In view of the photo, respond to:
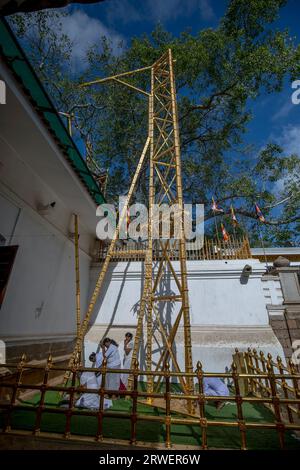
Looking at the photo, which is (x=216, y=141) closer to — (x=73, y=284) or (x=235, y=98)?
(x=235, y=98)

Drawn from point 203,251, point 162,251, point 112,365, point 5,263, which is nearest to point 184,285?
point 162,251

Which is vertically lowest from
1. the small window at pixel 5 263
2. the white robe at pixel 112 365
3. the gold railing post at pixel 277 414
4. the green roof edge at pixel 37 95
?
the gold railing post at pixel 277 414

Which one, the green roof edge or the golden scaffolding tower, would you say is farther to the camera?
the golden scaffolding tower

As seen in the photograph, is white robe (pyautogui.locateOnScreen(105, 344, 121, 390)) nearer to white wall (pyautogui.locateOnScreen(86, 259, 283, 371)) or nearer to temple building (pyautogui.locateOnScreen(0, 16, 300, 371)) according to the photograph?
temple building (pyautogui.locateOnScreen(0, 16, 300, 371))

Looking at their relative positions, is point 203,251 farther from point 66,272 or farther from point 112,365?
point 112,365

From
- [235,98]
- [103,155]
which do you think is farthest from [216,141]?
[103,155]

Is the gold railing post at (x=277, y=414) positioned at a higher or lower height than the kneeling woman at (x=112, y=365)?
lower

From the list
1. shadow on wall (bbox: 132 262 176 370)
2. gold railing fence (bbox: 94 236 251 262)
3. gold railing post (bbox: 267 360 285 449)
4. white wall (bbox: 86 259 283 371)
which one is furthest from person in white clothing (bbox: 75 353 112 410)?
gold railing fence (bbox: 94 236 251 262)

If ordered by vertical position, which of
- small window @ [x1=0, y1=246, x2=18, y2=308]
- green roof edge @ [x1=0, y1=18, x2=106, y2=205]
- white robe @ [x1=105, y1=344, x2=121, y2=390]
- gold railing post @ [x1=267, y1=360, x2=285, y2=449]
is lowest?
gold railing post @ [x1=267, y1=360, x2=285, y2=449]

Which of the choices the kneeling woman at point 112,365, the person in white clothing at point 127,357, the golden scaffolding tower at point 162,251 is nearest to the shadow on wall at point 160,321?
the golden scaffolding tower at point 162,251

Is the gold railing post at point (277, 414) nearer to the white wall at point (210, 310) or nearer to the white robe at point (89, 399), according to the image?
the white robe at point (89, 399)

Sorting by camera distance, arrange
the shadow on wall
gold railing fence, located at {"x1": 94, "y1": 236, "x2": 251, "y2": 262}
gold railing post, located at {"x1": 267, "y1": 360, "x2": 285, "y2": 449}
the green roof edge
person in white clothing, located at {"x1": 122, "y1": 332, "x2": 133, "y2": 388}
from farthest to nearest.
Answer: gold railing fence, located at {"x1": 94, "y1": 236, "x2": 251, "y2": 262} < the shadow on wall < person in white clothing, located at {"x1": 122, "y1": 332, "x2": 133, "y2": 388} < the green roof edge < gold railing post, located at {"x1": 267, "y1": 360, "x2": 285, "y2": 449}

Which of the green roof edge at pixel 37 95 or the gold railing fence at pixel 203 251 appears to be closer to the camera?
the green roof edge at pixel 37 95

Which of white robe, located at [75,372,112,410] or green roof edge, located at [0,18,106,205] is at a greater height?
green roof edge, located at [0,18,106,205]
